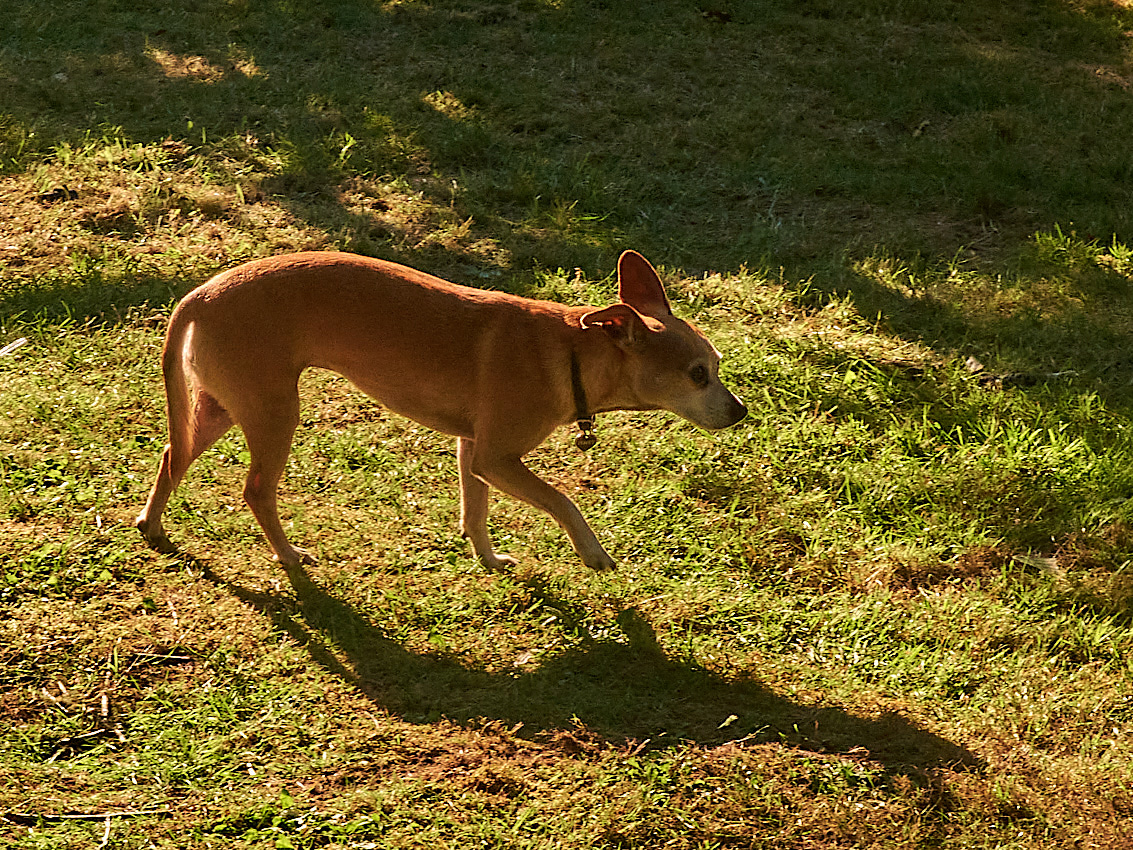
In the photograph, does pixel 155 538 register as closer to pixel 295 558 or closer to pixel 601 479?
pixel 295 558

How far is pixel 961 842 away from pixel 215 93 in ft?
24.9

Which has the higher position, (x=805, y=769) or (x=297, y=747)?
(x=805, y=769)

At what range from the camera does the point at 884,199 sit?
27.0ft

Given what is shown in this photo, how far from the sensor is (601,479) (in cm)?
564

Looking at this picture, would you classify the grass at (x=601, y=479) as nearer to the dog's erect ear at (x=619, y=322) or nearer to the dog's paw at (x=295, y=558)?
the dog's paw at (x=295, y=558)

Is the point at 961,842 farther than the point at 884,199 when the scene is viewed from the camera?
No

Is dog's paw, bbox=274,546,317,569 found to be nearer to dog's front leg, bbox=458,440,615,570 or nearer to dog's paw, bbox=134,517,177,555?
dog's paw, bbox=134,517,177,555

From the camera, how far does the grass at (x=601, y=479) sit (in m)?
3.93

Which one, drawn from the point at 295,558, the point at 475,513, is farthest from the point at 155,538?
the point at 475,513

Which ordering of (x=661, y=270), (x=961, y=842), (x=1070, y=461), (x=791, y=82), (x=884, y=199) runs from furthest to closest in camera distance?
(x=791, y=82) → (x=884, y=199) → (x=661, y=270) → (x=1070, y=461) → (x=961, y=842)

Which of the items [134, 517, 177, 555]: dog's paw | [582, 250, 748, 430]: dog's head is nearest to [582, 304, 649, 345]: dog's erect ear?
[582, 250, 748, 430]: dog's head

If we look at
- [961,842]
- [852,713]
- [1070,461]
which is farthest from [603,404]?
[1070,461]

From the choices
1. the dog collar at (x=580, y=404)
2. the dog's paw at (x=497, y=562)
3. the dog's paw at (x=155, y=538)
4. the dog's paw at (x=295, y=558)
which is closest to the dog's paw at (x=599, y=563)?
the dog collar at (x=580, y=404)

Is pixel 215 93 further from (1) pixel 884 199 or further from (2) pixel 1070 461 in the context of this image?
(2) pixel 1070 461
